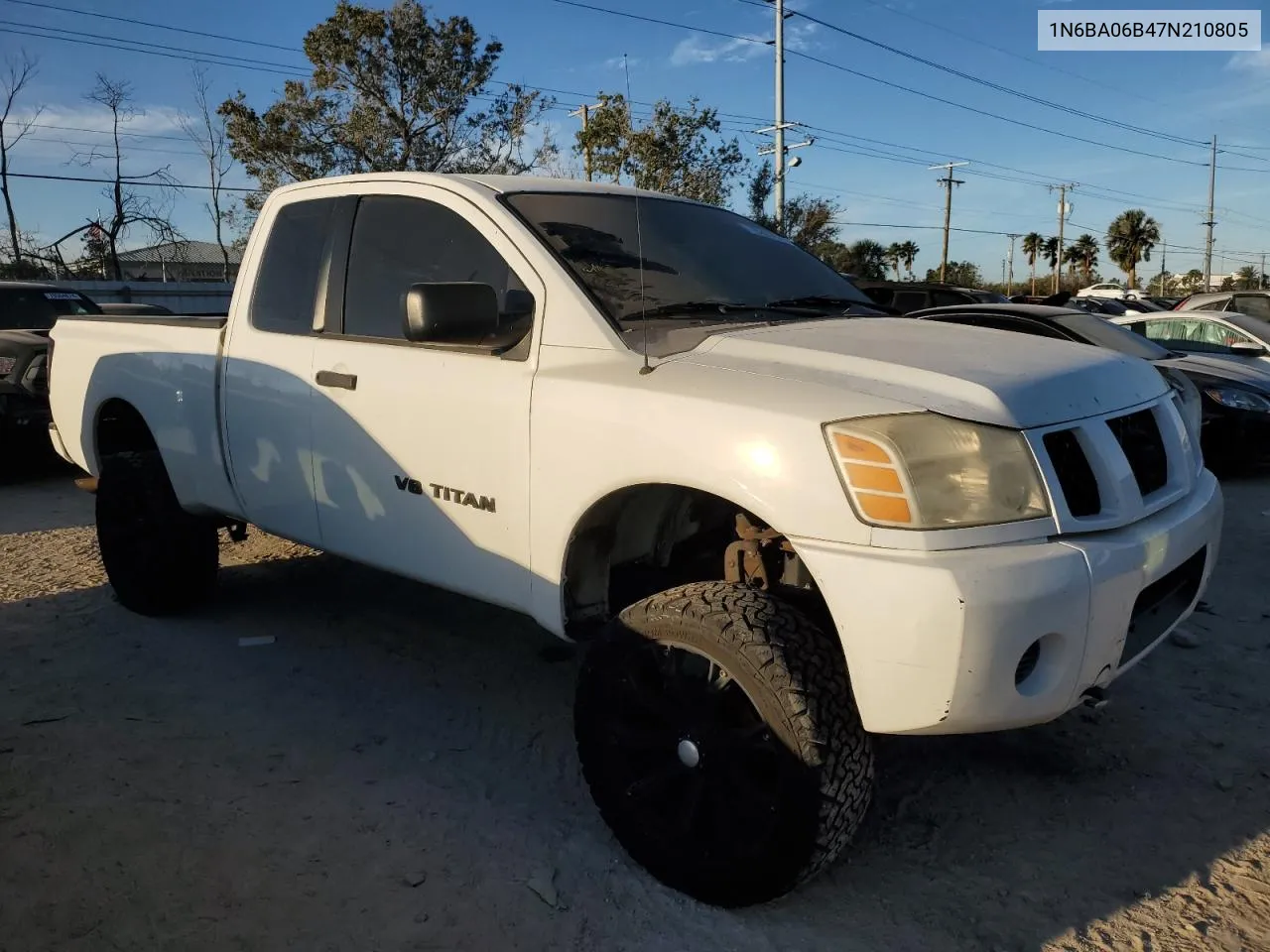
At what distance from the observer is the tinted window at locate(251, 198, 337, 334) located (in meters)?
Answer: 3.75

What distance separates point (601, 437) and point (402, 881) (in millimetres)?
1302

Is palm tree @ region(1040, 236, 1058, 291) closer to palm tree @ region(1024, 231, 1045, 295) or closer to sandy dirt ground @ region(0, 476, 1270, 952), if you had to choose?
palm tree @ region(1024, 231, 1045, 295)

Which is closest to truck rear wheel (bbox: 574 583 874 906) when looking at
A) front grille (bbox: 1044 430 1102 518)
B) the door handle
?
front grille (bbox: 1044 430 1102 518)

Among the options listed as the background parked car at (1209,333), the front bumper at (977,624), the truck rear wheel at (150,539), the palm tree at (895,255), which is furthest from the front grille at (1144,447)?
the palm tree at (895,255)

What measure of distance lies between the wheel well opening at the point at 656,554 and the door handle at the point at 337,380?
1.12m

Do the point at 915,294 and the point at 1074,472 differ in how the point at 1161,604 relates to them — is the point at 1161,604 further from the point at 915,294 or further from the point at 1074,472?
the point at 915,294

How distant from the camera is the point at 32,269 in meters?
25.6

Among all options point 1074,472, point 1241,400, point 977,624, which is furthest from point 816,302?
point 1241,400

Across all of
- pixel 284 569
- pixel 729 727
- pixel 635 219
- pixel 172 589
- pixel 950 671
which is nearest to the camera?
pixel 950 671

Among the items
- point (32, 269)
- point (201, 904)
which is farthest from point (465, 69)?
point (201, 904)

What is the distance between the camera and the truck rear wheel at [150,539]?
4410 mm

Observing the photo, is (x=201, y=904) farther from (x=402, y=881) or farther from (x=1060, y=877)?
(x=1060, y=877)

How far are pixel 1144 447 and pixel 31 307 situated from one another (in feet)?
32.5

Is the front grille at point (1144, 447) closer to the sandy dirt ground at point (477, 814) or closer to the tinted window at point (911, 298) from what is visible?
the sandy dirt ground at point (477, 814)
